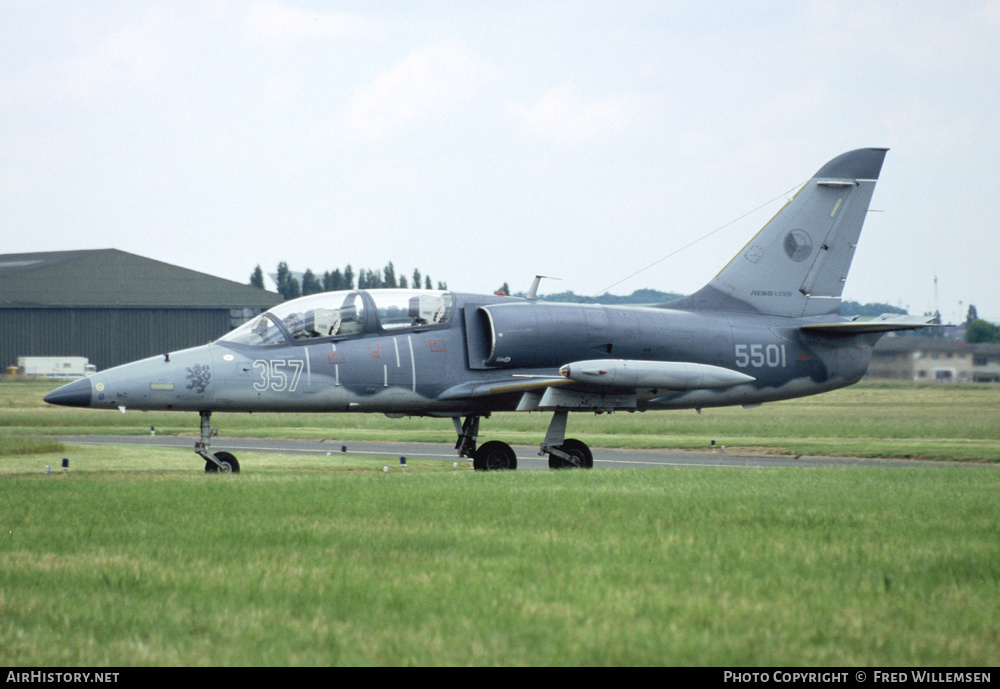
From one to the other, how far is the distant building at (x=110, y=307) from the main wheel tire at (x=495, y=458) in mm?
60379

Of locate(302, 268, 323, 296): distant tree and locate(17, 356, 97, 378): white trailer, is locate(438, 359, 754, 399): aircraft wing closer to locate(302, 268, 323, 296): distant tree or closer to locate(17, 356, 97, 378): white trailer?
locate(17, 356, 97, 378): white trailer

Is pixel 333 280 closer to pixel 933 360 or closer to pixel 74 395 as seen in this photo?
pixel 933 360

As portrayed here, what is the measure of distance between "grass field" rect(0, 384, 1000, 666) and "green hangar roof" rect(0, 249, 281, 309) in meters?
68.7

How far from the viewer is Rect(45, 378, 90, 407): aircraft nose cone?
1462cm

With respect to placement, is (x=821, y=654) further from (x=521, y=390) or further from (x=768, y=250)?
(x=768, y=250)

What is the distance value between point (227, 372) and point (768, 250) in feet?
32.7

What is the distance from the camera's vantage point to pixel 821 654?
5004 millimetres

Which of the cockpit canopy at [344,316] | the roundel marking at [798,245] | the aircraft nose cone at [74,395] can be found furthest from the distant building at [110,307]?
the aircraft nose cone at [74,395]

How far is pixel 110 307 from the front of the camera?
254ft

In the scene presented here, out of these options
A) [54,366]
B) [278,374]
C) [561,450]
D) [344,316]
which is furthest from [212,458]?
[54,366]

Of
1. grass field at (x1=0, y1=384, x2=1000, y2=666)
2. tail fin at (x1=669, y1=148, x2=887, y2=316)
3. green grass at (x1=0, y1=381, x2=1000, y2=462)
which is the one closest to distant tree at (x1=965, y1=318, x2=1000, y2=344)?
green grass at (x1=0, y1=381, x2=1000, y2=462)

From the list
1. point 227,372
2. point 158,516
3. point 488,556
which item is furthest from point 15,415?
point 488,556

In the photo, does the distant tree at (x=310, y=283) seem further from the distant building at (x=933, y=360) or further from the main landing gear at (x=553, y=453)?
the main landing gear at (x=553, y=453)

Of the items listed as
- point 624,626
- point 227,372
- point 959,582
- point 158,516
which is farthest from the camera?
point 227,372
